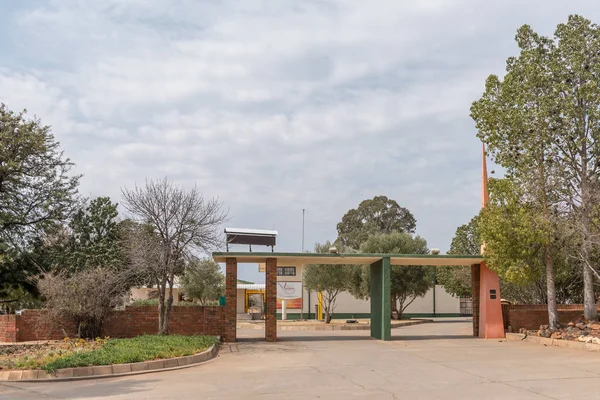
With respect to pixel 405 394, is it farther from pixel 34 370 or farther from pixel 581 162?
pixel 581 162

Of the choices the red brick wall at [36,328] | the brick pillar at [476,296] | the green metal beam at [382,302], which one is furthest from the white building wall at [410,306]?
the red brick wall at [36,328]

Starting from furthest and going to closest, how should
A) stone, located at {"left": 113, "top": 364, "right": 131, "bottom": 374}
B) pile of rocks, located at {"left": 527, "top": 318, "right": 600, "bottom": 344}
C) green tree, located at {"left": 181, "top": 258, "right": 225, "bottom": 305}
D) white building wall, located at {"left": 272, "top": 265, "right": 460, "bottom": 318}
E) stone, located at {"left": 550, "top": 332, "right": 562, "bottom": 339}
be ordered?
white building wall, located at {"left": 272, "top": 265, "right": 460, "bottom": 318} → green tree, located at {"left": 181, "top": 258, "right": 225, "bottom": 305} → stone, located at {"left": 550, "top": 332, "right": 562, "bottom": 339} → pile of rocks, located at {"left": 527, "top": 318, "right": 600, "bottom": 344} → stone, located at {"left": 113, "top": 364, "right": 131, "bottom": 374}

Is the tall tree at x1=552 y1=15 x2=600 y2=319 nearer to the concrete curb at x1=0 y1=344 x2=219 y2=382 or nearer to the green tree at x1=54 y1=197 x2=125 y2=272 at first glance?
the concrete curb at x1=0 y1=344 x2=219 y2=382

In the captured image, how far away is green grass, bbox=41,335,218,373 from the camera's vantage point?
544 inches

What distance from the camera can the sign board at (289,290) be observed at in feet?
124

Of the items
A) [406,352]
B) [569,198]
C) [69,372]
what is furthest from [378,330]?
[69,372]

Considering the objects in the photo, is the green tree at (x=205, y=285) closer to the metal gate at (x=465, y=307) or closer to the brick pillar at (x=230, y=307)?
the metal gate at (x=465, y=307)

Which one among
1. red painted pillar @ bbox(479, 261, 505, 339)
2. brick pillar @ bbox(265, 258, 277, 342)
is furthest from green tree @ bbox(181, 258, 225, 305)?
red painted pillar @ bbox(479, 261, 505, 339)

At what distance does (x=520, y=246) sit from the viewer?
22375 mm

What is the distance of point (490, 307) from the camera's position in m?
23.9

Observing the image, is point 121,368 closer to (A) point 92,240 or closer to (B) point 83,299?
(B) point 83,299

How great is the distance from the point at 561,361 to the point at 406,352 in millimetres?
4424

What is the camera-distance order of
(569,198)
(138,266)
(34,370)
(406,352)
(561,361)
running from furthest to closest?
(569,198) < (138,266) < (406,352) < (561,361) < (34,370)

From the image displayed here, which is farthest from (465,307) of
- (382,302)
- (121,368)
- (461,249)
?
(121,368)
